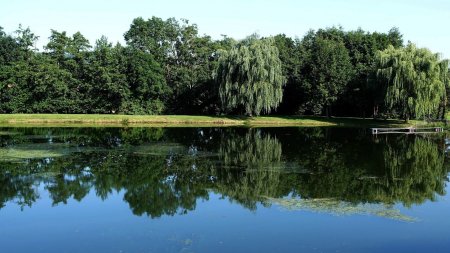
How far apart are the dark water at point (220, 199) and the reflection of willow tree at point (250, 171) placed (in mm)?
59

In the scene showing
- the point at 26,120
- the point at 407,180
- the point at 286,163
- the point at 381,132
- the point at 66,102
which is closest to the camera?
the point at 407,180

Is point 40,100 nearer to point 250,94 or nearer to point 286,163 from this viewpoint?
point 250,94

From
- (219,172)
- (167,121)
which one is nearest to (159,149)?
(219,172)

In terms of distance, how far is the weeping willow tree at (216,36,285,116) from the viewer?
164 feet

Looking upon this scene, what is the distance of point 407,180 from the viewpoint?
19281mm

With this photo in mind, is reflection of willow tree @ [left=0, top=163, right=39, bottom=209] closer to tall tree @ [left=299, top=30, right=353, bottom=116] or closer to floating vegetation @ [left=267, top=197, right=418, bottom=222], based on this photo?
floating vegetation @ [left=267, top=197, right=418, bottom=222]

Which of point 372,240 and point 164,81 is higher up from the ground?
point 164,81

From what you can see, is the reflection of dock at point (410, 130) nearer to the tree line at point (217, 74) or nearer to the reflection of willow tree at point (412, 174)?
the tree line at point (217, 74)

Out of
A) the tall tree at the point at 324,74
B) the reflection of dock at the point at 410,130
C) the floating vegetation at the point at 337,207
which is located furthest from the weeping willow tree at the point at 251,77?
the floating vegetation at the point at 337,207

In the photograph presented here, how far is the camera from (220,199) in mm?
15766

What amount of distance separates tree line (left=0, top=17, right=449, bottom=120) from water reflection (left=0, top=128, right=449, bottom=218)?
1742cm

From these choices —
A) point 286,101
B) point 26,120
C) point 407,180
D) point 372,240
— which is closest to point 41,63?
point 26,120

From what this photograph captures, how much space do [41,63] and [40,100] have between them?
4581 millimetres

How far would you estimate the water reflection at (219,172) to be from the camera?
15.8m
